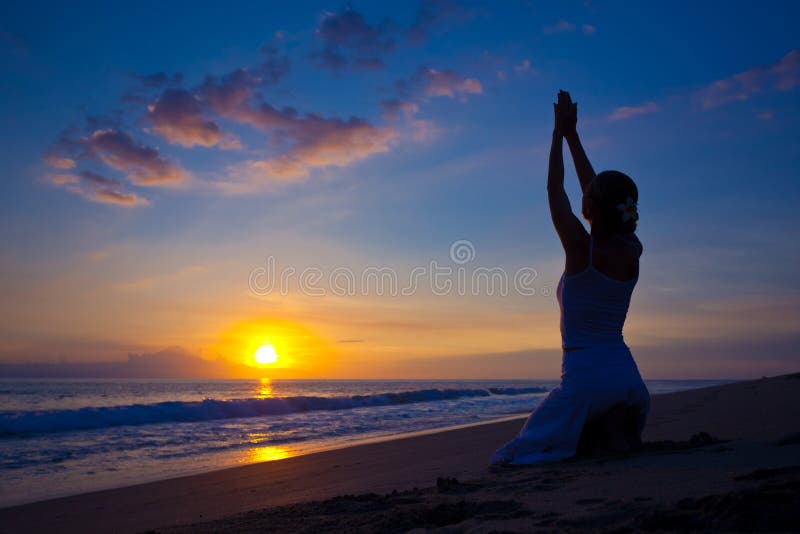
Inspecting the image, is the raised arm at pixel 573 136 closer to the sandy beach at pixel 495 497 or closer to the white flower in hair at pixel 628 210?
the white flower in hair at pixel 628 210

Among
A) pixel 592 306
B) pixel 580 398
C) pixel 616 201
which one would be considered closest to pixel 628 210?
pixel 616 201

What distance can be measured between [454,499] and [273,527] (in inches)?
34.5

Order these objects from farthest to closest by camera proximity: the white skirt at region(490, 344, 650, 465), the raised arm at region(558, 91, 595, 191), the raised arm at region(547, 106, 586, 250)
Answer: the raised arm at region(558, 91, 595, 191)
the white skirt at region(490, 344, 650, 465)
the raised arm at region(547, 106, 586, 250)

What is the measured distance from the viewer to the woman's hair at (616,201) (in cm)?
305

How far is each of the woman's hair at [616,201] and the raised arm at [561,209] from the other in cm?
15

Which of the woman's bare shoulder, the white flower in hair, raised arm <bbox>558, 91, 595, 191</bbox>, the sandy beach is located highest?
raised arm <bbox>558, 91, 595, 191</bbox>

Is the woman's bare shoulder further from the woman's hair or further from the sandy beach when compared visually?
the sandy beach

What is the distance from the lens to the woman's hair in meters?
3.05

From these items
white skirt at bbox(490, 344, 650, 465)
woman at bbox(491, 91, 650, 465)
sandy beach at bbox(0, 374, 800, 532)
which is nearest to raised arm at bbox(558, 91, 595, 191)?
woman at bbox(491, 91, 650, 465)

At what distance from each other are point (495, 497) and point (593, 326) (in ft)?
3.66

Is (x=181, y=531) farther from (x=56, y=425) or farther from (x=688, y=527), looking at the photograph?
(x=56, y=425)

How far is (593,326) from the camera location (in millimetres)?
3211

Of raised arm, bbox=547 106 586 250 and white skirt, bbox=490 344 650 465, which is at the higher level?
raised arm, bbox=547 106 586 250

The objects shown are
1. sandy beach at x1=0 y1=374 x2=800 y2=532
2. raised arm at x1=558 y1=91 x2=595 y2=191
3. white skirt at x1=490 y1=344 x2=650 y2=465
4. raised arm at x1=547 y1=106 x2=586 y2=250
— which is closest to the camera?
sandy beach at x1=0 y1=374 x2=800 y2=532
